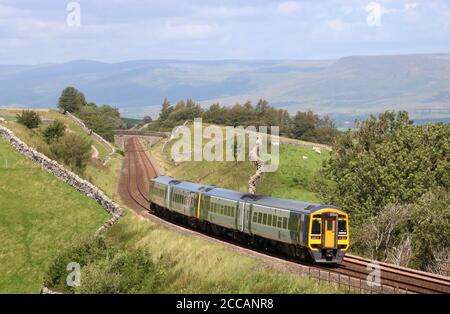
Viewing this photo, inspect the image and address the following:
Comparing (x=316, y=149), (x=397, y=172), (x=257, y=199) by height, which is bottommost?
(x=316, y=149)

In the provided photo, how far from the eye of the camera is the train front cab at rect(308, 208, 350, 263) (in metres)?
32.1

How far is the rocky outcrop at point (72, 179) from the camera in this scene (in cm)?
4956

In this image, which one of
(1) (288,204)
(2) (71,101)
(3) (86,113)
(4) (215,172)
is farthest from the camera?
(2) (71,101)

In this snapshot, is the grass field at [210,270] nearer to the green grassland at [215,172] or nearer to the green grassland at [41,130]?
the green grassland at [215,172]

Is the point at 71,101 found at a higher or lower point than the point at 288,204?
higher

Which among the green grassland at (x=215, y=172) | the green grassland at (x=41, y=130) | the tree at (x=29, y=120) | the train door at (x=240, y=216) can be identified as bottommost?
the green grassland at (x=215, y=172)

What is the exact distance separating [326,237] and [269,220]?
431 cm

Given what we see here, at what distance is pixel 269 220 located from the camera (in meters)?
35.7

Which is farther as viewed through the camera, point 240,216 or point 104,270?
point 240,216

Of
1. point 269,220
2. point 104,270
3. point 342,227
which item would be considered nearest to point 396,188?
point 269,220

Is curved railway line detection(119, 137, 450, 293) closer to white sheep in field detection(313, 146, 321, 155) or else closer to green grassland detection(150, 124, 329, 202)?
green grassland detection(150, 124, 329, 202)

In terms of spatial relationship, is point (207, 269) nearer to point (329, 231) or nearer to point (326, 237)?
point (326, 237)

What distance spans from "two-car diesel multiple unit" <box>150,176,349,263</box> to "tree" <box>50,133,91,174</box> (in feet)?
65.5

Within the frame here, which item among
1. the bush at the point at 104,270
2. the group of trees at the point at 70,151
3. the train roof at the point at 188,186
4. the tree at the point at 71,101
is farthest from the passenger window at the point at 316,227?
the tree at the point at 71,101
